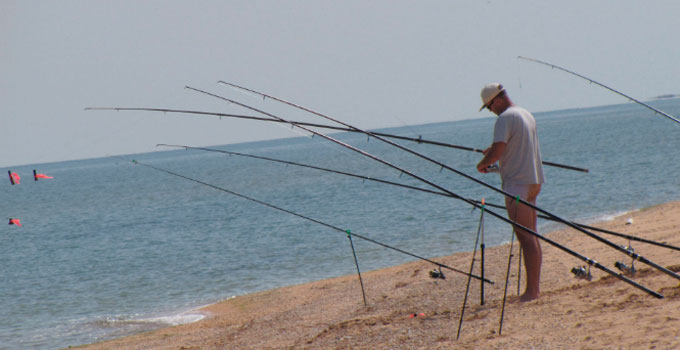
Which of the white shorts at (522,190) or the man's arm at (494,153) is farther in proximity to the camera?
the white shorts at (522,190)

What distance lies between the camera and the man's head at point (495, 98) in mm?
5996

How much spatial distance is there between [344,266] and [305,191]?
86.5ft

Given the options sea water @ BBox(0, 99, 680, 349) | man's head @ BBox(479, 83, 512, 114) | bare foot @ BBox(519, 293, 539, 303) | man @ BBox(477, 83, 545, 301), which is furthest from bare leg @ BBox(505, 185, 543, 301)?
sea water @ BBox(0, 99, 680, 349)

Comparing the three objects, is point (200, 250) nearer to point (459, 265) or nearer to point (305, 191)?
point (459, 265)

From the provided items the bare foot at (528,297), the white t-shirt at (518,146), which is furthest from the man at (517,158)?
the bare foot at (528,297)

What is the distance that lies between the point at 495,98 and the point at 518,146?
1.60 feet

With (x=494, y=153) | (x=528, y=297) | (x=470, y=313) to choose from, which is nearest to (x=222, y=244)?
(x=470, y=313)

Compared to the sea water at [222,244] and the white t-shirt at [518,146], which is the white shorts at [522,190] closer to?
the white t-shirt at [518,146]

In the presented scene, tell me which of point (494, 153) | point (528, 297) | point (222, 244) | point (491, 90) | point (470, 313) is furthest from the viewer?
point (222, 244)

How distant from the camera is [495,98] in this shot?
19.8 ft

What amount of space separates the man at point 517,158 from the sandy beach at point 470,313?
0.60m

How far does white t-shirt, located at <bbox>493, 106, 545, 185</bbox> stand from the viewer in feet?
19.0

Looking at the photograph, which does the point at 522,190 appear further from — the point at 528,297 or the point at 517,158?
the point at 528,297

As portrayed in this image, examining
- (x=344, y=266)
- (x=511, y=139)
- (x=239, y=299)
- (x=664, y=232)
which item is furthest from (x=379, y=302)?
(x=344, y=266)
